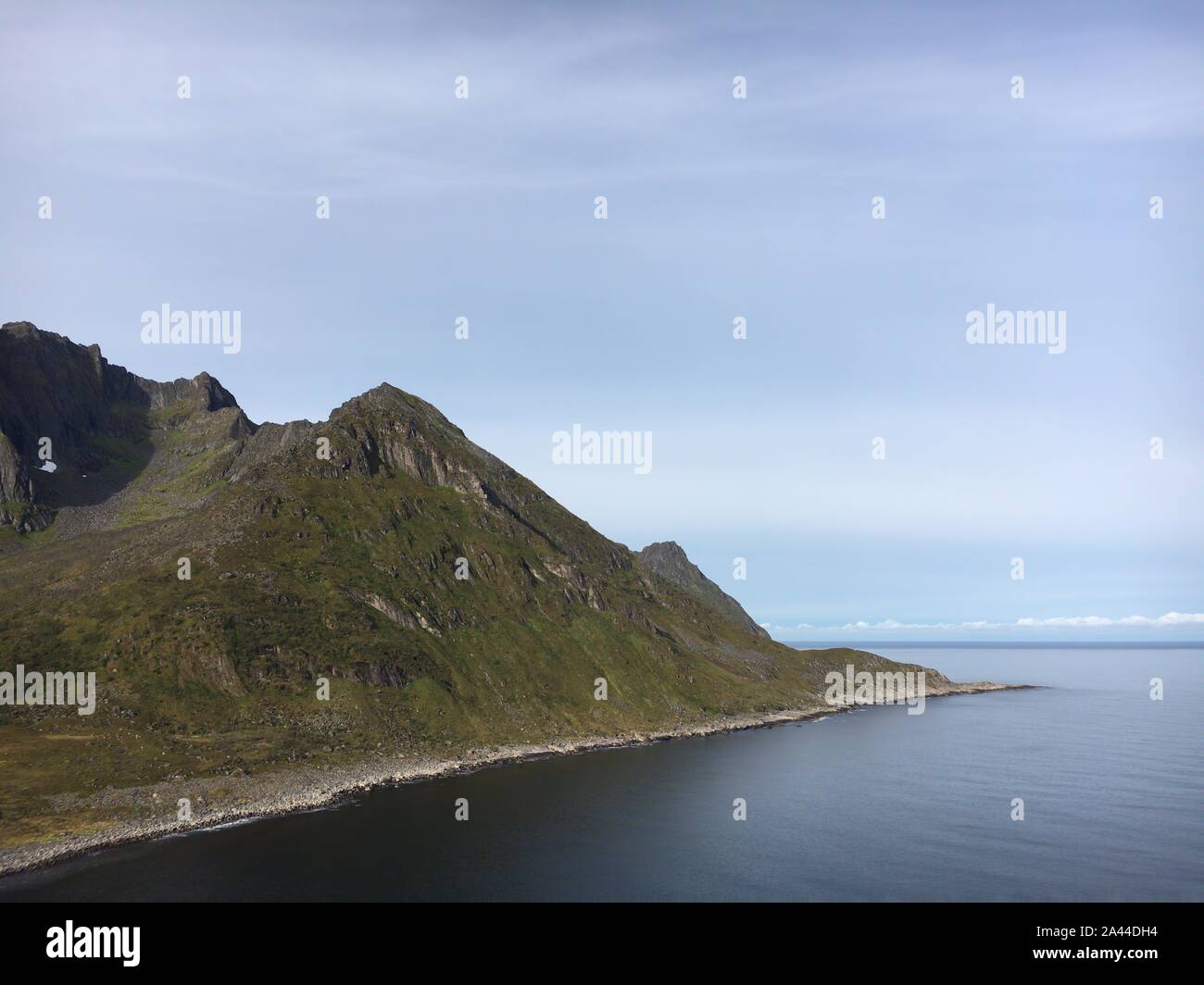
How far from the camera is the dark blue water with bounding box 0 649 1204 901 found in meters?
79.9

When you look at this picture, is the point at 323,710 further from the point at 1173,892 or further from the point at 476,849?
the point at 1173,892

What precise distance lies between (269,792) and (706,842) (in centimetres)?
6044

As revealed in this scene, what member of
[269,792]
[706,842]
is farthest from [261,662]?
[706,842]

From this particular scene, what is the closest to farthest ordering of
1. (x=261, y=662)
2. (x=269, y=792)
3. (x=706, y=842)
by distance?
(x=706, y=842) < (x=269, y=792) < (x=261, y=662)

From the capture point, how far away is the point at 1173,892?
7956 centimetres

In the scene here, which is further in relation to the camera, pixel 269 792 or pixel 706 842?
pixel 269 792

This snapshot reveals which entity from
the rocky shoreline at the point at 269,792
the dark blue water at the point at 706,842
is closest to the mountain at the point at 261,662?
the rocky shoreline at the point at 269,792

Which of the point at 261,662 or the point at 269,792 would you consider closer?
the point at 269,792

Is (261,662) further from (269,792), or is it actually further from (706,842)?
(706,842)

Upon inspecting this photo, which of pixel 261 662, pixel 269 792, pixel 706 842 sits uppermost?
pixel 261 662

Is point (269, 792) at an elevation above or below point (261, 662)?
below

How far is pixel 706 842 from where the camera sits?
98.4 metres

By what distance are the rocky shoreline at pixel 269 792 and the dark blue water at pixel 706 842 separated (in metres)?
3.32

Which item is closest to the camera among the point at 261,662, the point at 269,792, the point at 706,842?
the point at 706,842
